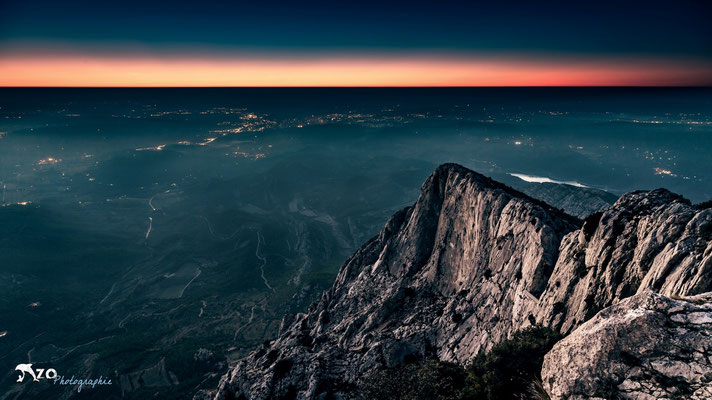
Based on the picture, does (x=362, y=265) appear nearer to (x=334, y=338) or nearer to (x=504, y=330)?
(x=334, y=338)

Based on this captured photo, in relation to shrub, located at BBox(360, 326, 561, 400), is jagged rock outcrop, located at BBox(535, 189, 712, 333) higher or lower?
higher

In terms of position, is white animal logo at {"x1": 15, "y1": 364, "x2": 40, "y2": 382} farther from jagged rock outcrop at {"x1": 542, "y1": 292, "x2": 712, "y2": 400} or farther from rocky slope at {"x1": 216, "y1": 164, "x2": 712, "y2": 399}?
jagged rock outcrop at {"x1": 542, "y1": 292, "x2": 712, "y2": 400}

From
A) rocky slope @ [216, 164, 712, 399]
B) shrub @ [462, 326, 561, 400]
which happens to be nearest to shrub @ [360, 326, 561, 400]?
shrub @ [462, 326, 561, 400]

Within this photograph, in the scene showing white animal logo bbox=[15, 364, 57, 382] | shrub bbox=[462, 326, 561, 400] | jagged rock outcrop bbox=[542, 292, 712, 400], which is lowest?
white animal logo bbox=[15, 364, 57, 382]

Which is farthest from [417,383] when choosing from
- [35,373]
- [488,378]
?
[35,373]

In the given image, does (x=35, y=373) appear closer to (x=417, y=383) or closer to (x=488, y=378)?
(x=417, y=383)

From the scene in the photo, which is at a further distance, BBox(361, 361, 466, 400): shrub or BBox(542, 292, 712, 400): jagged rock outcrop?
BBox(361, 361, 466, 400): shrub

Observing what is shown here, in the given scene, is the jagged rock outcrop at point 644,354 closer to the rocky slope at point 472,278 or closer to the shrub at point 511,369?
the rocky slope at point 472,278
